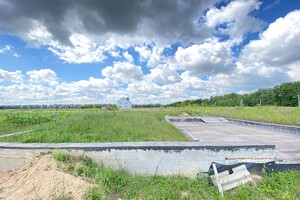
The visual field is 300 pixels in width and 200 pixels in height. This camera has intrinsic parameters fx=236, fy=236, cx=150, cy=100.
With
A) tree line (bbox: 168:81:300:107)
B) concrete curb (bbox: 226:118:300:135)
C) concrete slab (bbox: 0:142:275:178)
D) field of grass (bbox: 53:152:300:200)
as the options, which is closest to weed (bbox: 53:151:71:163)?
field of grass (bbox: 53:152:300:200)

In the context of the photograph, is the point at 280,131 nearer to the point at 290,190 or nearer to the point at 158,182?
the point at 290,190

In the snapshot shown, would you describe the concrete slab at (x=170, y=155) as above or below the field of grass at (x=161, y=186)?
above

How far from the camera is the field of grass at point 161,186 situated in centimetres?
392

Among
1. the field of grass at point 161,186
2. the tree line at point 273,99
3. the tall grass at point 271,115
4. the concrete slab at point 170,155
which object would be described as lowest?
the field of grass at point 161,186

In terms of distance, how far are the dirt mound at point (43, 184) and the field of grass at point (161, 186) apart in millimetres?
203

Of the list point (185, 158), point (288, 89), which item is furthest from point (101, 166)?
point (288, 89)

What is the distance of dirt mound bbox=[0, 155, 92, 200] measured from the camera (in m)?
3.75

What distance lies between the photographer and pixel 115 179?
4.39 m

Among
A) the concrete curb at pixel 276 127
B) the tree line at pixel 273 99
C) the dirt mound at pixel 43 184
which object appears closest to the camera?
the dirt mound at pixel 43 184

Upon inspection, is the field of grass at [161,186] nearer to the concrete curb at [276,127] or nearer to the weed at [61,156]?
the weed at [61,156]

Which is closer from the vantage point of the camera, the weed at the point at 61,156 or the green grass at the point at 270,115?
the weed at the point at 61,156

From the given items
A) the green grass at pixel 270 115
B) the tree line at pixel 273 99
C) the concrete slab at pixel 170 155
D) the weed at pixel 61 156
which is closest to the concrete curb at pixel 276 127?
the green grass at pixel 270 115

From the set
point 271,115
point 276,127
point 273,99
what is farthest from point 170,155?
point 273,99

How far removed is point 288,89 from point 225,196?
2154 inches
